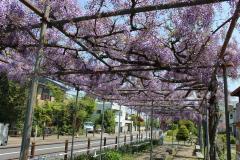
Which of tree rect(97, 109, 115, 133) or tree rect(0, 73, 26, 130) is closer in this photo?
tree rect(0, 73, 26, 130)

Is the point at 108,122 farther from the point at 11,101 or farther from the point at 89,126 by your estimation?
the point at 11,101

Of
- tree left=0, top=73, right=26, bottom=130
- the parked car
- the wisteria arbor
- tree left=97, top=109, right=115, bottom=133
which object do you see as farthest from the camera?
tree left=97, top=109, right=115, bottom=133

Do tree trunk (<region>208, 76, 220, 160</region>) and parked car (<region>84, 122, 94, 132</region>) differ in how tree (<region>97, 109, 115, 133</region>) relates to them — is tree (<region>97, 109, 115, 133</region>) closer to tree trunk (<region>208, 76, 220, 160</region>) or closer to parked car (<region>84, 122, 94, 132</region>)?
parked car (<region>84, 122, 94, 132</region>)

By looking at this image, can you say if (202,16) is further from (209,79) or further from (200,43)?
(209,79)

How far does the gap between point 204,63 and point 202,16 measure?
6.06 feet

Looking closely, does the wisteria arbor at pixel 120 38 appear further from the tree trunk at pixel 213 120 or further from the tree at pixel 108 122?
the tree at pixel 108 122

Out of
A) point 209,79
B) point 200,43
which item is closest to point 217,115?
point 209,79

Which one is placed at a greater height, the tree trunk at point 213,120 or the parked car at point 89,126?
the parked car at point 89,126

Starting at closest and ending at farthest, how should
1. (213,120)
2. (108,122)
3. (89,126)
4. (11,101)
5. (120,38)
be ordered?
1. (120,38)
2. (213,120)
3. (11,101)
4. (89,126)
5. (108,122)

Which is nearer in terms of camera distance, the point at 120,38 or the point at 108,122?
the point at 120,38

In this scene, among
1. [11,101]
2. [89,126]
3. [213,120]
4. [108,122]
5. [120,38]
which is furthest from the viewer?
[108,122]

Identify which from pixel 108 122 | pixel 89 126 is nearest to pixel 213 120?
pixel 89 126

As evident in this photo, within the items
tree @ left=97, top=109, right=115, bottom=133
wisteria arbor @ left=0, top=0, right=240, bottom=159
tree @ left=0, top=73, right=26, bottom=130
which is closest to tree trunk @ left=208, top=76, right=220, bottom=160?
wisteria arbor @ left=0, top=0, right=240, bottom=159

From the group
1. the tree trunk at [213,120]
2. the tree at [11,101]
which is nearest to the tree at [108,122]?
the tree at [11,101]
